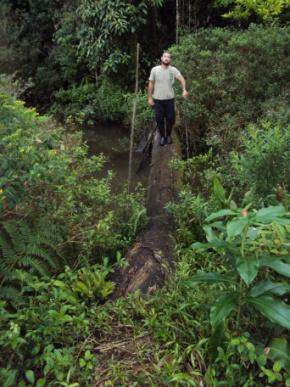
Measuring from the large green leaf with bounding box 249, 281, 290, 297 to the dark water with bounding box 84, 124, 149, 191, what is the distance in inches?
212

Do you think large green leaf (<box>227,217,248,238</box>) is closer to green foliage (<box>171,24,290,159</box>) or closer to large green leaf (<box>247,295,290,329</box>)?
large green leaf (<box>247,295,290,329</box>)

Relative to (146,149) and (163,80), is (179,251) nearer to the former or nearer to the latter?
(163,80)

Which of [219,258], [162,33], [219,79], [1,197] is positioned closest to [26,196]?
[1,197]

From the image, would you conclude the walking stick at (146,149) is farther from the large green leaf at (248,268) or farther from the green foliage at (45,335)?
the large green leaf at (248,268)

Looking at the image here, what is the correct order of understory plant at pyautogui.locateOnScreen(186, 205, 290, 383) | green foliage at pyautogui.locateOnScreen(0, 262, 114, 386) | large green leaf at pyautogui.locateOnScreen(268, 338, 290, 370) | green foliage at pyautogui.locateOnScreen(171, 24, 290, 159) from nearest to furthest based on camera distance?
1. understory plant at pyautogui.locateOnScreen(186, 205, 290, 383)
2. large green leaf at pyautogui.locateOnScreen(268, 338, 290, 370)
3. green foliage at pyautogui.locateOnScreen(0, 262, 114, 386)
4. green foliage at pyautogui.locateOnScreen(171, 24, 290, 159)

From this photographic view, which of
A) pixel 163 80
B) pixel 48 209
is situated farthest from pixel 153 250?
pixel 163 80

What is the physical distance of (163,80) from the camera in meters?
6.97

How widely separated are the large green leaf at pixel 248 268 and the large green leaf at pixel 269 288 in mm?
218

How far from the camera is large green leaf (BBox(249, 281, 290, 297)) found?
308 centimetres

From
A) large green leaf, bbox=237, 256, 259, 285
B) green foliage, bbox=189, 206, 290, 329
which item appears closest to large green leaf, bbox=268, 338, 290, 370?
green foliage, bbox=189, 206, 290, 329

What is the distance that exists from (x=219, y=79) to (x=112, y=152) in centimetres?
338

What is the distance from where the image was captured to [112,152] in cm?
1063

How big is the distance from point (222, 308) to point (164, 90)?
180 inches

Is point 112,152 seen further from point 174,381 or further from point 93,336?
point 174,381
